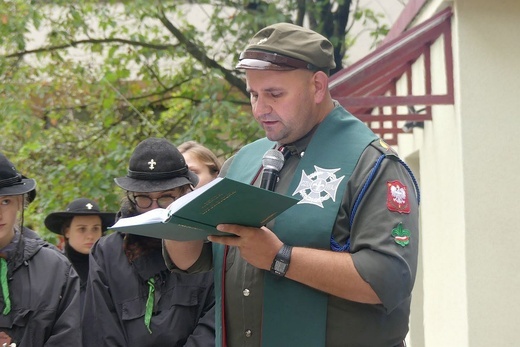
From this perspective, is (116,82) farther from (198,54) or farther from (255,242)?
(255,242)

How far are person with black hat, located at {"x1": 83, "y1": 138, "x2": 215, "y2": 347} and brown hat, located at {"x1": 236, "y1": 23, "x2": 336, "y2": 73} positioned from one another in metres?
1.41

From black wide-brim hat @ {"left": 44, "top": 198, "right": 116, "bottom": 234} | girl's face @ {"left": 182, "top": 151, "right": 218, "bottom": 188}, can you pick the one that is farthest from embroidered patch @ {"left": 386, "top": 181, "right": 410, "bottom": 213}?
black wide-brim hat @ {"left": 44, "top": 198, "right": 116, "bottom": 234}

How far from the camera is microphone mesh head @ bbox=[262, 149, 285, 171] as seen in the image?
3.50 m

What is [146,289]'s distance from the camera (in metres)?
4.73

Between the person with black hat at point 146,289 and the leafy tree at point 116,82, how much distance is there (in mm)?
6072

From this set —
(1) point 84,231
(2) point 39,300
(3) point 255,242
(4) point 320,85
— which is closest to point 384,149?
(4) point 320,85

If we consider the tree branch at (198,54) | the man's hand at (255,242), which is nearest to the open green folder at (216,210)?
the man's hand at (255,242)

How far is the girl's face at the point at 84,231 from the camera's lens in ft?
24.3

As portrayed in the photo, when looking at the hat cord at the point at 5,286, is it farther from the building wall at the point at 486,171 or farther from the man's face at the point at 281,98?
the building wall at the point at 486,171

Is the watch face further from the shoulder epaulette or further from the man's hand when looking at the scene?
the shoulder epaulette

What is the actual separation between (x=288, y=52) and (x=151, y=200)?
5.29 ft

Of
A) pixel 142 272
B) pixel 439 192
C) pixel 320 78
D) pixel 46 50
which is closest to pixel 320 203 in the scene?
pixel 320 78

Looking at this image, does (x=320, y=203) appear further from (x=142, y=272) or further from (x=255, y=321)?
(x=142, y=272)

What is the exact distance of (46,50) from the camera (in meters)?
12.5
